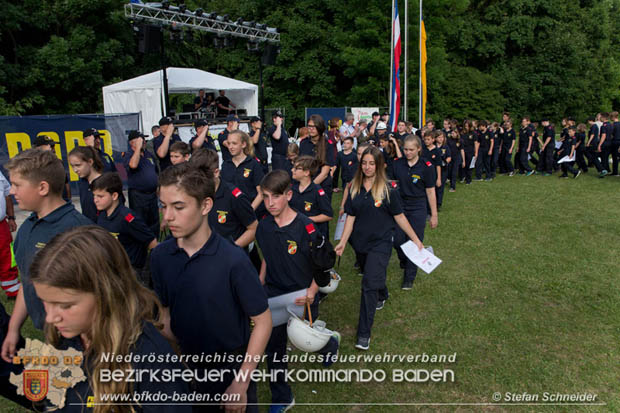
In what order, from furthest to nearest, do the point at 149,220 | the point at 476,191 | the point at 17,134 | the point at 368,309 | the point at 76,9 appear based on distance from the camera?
the point at 76,9 < the point at 476,191 < the point at 17,134 < the point at 149,220 < the point at 368,309

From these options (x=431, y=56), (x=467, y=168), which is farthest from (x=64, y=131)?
(x=431, y=56)

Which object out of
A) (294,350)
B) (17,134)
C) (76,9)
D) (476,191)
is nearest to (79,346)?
(294,350)

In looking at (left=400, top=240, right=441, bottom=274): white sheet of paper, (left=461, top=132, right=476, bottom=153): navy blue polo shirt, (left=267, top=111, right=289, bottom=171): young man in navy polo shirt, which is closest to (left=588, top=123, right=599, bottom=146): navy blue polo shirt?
(left=461, top=132, right=476, bottom=153): navy blue polo shirt

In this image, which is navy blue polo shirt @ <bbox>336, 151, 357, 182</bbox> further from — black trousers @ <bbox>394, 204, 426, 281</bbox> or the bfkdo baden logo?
the bfkdo baden logo

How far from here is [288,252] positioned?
11.7 feet

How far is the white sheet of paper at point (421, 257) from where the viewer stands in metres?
4.64

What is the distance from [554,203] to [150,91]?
1469 cm

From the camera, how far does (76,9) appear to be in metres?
23.9

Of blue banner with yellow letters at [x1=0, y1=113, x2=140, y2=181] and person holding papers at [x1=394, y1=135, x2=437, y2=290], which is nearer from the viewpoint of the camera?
person holding papers at [x1=394, y1=135, x2=437, y2=290]

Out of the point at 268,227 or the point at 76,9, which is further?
the point at 76,9

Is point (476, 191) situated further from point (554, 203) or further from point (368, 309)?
point (368, 309)

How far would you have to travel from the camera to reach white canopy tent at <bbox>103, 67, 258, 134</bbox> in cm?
1739

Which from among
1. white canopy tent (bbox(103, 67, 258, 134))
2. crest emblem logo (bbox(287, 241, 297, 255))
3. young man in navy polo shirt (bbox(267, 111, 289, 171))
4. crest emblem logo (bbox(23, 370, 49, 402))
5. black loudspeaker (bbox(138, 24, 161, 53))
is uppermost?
black loudspeaker (bbox(138, 24, 161, 53))

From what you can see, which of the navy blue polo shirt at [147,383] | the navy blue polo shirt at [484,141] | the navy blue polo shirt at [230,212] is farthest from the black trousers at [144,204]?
the navy blue polo shirt at [484,141]
